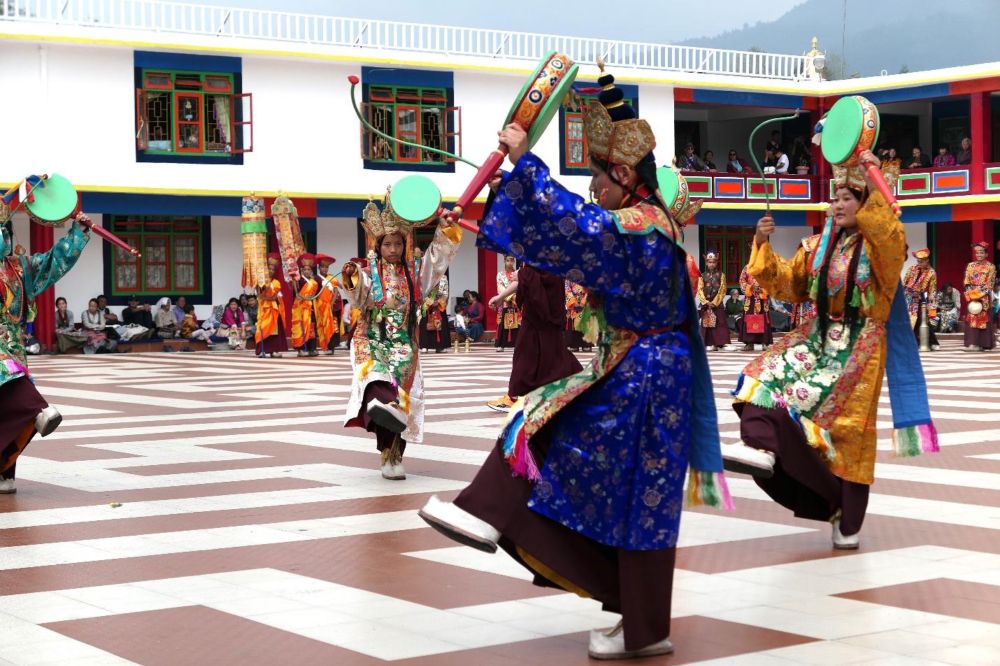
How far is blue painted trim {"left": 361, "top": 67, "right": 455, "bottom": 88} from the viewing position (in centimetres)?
2770

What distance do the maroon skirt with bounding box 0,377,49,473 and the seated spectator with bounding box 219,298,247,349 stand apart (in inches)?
700

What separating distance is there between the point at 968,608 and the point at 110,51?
869 inches

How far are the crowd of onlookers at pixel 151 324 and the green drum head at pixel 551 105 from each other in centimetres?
2093

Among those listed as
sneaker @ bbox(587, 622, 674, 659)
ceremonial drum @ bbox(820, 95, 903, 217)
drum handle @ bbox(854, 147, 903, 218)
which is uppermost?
ceremonial drum @ bbox(820, 95, 903, 217)

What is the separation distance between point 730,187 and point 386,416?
2429cm

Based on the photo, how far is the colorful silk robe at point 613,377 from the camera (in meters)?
4.93

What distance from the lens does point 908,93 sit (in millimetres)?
31891

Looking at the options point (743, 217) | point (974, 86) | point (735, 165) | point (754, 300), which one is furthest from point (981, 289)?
point (735, 165)

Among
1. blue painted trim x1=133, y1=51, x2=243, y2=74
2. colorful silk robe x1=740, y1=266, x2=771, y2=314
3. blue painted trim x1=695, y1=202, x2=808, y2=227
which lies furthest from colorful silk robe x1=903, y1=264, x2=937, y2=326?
blue painted trim x1=133, y1=51, x2=243, y2=74

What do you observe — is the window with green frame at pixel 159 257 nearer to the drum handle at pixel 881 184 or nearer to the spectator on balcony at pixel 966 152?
the spectator on balcony at pixel 966 152

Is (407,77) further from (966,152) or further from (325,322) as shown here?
(966,152)

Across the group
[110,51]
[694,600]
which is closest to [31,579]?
[694,600]

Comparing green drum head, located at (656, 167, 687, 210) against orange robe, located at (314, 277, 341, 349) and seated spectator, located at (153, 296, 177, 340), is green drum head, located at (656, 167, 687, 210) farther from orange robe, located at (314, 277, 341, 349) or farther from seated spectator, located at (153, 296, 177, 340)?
seated spectator, located at (153, 296, 177, 340)

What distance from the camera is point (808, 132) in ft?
113
